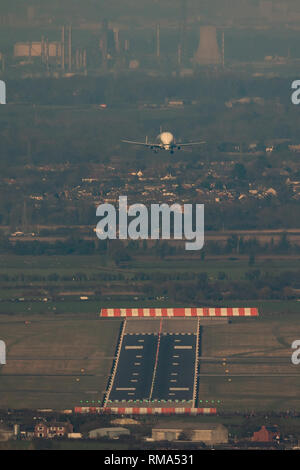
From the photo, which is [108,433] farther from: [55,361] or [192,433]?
[55,361]

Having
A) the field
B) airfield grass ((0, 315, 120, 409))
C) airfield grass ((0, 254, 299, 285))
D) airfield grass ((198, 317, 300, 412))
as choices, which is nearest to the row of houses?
airfield grass ((198, 317, 300, 412))

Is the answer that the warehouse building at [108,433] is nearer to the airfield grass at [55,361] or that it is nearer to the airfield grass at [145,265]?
the airfield grass at [55,361]

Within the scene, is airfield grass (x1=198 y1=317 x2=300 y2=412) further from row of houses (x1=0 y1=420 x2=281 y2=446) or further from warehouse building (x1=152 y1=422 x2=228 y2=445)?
row of houses (x1=0 y1=420 x2=281 y2=446)

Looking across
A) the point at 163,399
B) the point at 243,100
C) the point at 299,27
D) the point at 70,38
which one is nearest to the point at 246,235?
the point at 163,399

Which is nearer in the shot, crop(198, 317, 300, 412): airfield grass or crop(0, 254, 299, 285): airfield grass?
crop(198, 317, 300, 412): airfield grass

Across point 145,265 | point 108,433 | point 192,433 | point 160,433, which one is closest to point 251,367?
point 192,433

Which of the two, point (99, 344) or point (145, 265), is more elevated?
point (145, 265)
